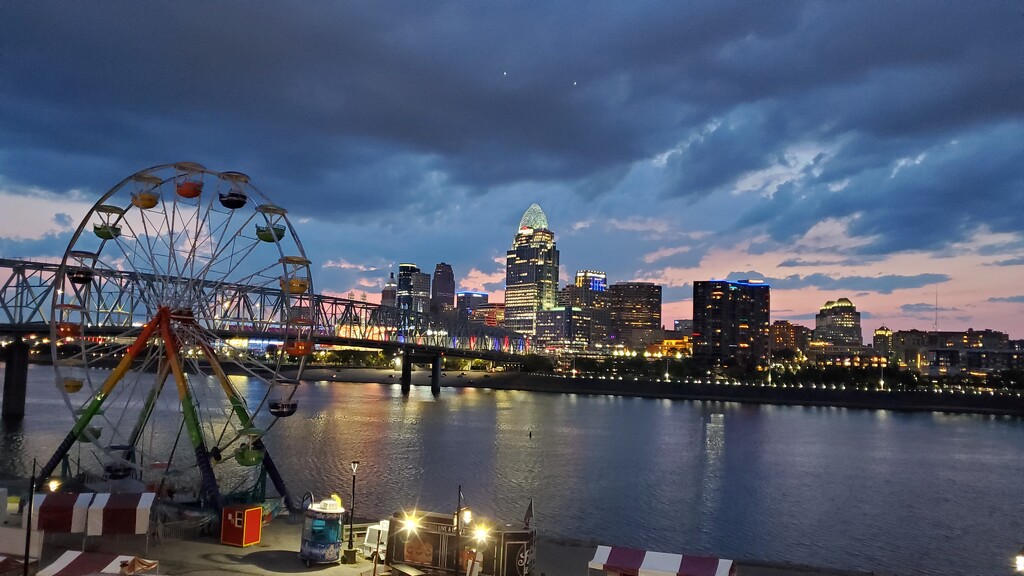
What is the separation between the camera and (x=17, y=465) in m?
49.3

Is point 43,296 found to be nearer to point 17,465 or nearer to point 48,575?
point 17,465

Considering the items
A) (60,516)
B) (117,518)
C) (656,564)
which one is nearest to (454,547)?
(656,564)

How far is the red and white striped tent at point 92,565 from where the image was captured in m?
18.5

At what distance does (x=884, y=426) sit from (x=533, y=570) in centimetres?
10285

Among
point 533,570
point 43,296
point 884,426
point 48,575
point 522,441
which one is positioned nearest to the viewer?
point 48,575

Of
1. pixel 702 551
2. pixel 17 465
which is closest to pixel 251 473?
pixel 17 465

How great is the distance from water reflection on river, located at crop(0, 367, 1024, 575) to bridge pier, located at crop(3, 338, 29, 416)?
2.09 meters

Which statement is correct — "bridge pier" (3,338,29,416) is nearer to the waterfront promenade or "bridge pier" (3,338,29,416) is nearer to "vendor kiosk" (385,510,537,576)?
the waterfront promenade

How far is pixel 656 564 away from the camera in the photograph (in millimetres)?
19359

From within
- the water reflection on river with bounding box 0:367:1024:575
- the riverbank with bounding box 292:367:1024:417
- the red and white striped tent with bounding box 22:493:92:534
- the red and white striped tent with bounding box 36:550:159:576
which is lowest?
the water reflection on river with bounding box 0:367:1024:575

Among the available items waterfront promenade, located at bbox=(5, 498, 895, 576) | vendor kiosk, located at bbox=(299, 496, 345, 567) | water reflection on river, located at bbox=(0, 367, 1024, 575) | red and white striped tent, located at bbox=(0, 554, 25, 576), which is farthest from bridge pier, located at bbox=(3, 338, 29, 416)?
vendor kiosk, located at bbox=(299, 496, 345, 567)

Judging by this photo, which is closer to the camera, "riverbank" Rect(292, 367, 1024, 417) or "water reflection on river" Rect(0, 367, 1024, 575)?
"water reflection on river" Rect(0, 367, 1024, 575)

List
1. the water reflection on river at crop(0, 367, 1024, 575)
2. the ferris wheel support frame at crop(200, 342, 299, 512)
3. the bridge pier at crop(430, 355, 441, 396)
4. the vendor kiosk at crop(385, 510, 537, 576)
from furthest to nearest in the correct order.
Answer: the bridge pier at crop(430, 355, 441, 396) < the water reflection on river at crop(0, 367, 1024, 575) < the ferris wheel support frame at crop(200, 342, 299, 512) < the vendor kiosk at crop(385, 510, 537, 576)

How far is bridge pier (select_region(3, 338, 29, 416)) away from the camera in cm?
7812
